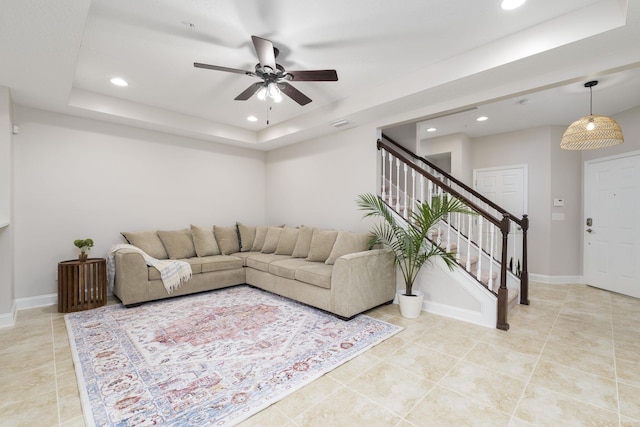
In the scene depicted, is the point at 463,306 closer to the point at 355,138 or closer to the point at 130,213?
the point at 355,138

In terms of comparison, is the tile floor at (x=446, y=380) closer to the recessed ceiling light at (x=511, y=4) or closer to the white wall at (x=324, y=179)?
the white wall at (x=324, y=179)

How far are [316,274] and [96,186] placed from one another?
3.43 meters

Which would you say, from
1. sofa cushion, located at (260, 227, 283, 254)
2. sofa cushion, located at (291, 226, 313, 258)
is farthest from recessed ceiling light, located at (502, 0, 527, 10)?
sofa cushion, located at (260, 227, 283, 254)

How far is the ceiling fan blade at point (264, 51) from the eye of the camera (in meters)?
2.17

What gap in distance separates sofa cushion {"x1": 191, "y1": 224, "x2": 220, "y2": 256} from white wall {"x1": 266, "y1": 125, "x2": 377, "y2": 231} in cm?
148

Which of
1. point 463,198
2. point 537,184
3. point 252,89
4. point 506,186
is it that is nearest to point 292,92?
point 252,89

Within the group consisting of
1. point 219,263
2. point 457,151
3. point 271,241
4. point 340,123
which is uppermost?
point 340,123

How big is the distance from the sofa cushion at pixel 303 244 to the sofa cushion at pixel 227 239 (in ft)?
3.84

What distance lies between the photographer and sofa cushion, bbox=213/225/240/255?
4820mm

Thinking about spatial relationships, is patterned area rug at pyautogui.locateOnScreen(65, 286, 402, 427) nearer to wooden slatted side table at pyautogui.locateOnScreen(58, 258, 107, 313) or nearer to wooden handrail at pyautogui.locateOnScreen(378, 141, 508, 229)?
wooden slatted side table at pyautogui.locateOnScreen(58, 258, 107, 313)

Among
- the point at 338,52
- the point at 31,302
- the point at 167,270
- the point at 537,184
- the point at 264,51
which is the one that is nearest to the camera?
the point at 264,51

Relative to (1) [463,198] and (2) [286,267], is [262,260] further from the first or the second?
(1) [463,198]

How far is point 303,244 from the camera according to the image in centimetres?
434

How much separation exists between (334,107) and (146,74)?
7.54 feet
